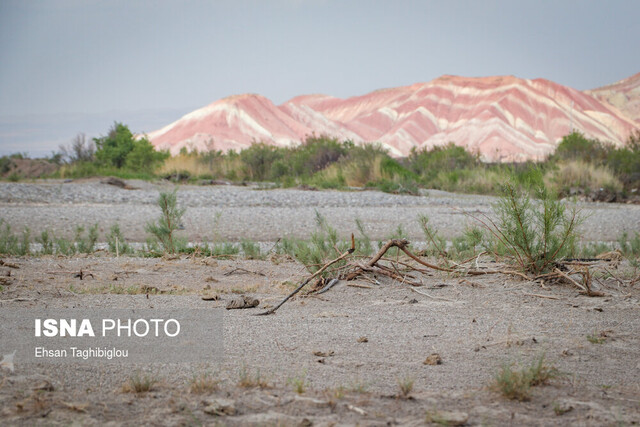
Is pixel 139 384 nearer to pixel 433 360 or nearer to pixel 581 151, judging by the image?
pixel 433 360

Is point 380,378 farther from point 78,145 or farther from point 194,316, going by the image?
point 78,145

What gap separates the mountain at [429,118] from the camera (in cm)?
9344

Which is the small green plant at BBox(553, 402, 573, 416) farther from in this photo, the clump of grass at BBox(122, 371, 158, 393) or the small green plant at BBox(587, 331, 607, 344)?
the clump of grass at BBox(122, 371, 158, 393)

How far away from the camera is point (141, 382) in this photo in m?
3.03

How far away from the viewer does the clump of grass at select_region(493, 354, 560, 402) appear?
292cm

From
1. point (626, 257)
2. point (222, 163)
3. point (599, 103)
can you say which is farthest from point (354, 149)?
point (599, 103)

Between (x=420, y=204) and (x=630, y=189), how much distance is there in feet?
31.5

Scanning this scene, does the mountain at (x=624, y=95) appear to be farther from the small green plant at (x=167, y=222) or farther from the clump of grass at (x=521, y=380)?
the clump of grass at (x=521, y=380)

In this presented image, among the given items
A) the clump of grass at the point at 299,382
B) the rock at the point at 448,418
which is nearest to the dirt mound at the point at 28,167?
the clump of grass at the point at 299,382

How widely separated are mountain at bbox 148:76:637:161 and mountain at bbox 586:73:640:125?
2.33m

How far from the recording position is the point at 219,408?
9.02 ft

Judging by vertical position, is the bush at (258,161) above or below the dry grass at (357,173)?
above

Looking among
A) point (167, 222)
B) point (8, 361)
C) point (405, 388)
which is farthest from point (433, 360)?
point (167, 222)

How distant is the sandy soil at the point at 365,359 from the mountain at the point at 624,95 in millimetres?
113191
